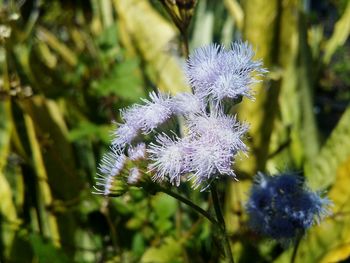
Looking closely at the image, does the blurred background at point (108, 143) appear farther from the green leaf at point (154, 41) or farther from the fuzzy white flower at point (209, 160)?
the fuzzy white flower at point (209, 160)

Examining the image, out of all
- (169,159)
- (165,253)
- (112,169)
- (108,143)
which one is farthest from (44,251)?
(169,159)

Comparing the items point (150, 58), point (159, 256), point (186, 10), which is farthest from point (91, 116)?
point (186, 10)

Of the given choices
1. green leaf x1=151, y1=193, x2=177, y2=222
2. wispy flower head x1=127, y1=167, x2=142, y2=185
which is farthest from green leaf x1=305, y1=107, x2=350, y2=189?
wispy flower head x1=127, y1=167, x2=142, y2=185

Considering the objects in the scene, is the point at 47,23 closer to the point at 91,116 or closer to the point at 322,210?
the point at 91,116

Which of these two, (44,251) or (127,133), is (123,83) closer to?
(44,251)

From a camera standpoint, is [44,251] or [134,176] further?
[44,251]

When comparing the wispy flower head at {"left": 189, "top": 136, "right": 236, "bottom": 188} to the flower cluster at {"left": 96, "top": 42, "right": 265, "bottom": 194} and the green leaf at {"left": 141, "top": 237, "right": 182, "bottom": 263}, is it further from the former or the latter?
the green leaf at {"left": 141, "top": 237, "right": 182, "bottom": 263}

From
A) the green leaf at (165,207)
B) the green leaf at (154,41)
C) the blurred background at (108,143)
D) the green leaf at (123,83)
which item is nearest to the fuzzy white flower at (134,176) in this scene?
the blurred background at (108,143)
